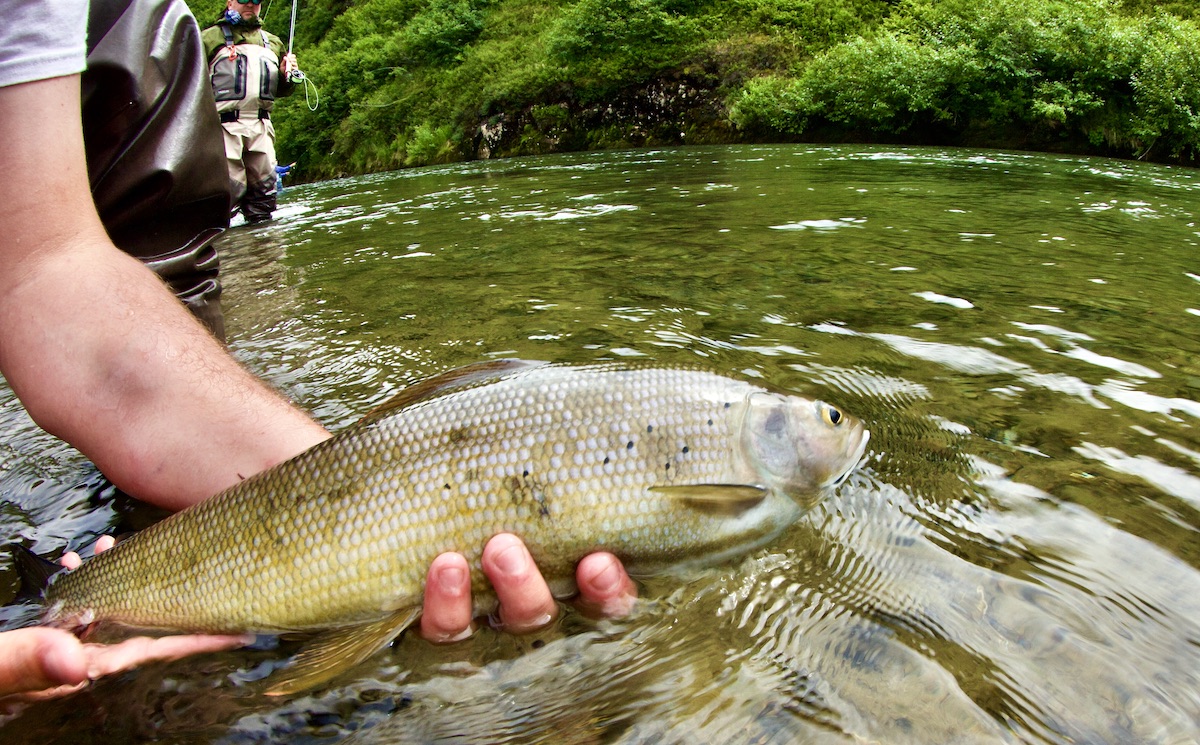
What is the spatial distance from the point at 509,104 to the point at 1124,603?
101 ft

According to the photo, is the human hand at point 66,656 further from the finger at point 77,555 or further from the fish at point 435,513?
the finger at point 77,555

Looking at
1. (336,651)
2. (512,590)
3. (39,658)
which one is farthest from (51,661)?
(512,590)

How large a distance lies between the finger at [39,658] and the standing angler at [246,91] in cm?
1044

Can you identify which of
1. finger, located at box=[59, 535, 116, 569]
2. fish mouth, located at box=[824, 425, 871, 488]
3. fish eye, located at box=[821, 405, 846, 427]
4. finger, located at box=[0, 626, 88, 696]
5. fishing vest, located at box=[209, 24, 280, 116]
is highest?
fishing vest, located at box=[209, 24, 280, 116]

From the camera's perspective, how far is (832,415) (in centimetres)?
234

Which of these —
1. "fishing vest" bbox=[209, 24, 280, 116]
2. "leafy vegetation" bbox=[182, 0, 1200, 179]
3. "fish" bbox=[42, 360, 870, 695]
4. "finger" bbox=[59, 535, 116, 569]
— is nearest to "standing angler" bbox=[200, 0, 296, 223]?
"fishing vest" bbox=[209, 24, 280, 116]

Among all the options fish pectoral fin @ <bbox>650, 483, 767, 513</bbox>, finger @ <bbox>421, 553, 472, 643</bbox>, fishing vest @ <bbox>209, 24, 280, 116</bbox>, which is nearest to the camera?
finger @ <bbox>421, 553, 472, 643</bbox>

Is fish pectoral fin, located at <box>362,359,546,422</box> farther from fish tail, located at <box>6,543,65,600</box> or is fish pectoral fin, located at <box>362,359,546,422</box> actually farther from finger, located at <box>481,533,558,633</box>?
fish tail, located at <box>6,543,65,600</box>

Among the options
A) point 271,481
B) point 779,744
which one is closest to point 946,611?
point 779,744

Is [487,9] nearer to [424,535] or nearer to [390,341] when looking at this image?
[390,341]

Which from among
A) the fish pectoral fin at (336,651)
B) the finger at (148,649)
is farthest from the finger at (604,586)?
the finger at (148,649)

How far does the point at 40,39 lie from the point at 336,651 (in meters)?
1.95

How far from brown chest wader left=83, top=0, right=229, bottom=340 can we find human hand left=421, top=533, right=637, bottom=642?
237cm

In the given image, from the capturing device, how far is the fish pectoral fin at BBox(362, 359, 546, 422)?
226 centimetres
